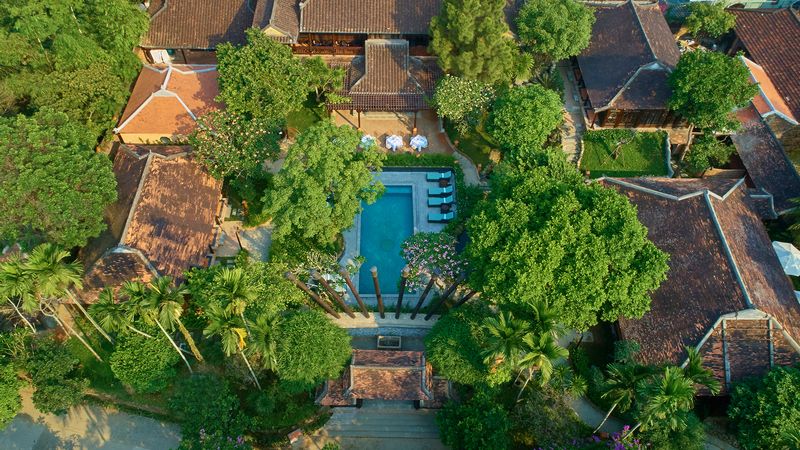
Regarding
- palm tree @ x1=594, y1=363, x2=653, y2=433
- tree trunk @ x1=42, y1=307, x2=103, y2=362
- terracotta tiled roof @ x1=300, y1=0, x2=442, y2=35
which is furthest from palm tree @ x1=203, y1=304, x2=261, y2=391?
terracotta tiled roof @ x1=300, y1=0, x2=442, y2=35

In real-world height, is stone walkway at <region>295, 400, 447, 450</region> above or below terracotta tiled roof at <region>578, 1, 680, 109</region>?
below

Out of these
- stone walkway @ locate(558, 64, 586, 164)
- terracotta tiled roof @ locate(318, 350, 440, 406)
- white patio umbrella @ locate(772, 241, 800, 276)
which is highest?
stone walkway @ locate(558, 64, 586, 164)

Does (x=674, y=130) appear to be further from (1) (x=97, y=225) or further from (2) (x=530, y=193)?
(1) (x=97, y=225)

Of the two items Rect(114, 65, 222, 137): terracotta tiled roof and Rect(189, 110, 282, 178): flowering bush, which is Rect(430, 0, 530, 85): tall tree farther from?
Rect(114, 65, 222, 137): terracotta tiled roof

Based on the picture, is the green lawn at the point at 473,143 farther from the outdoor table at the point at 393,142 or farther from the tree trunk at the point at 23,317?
the tree trunk at the point at 23,317

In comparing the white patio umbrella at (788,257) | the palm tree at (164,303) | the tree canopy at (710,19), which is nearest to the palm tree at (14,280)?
the palm tree at (164,303)

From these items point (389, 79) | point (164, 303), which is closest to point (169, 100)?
point (389, 79)

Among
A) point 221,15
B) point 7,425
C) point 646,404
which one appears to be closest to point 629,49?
point 646,404
